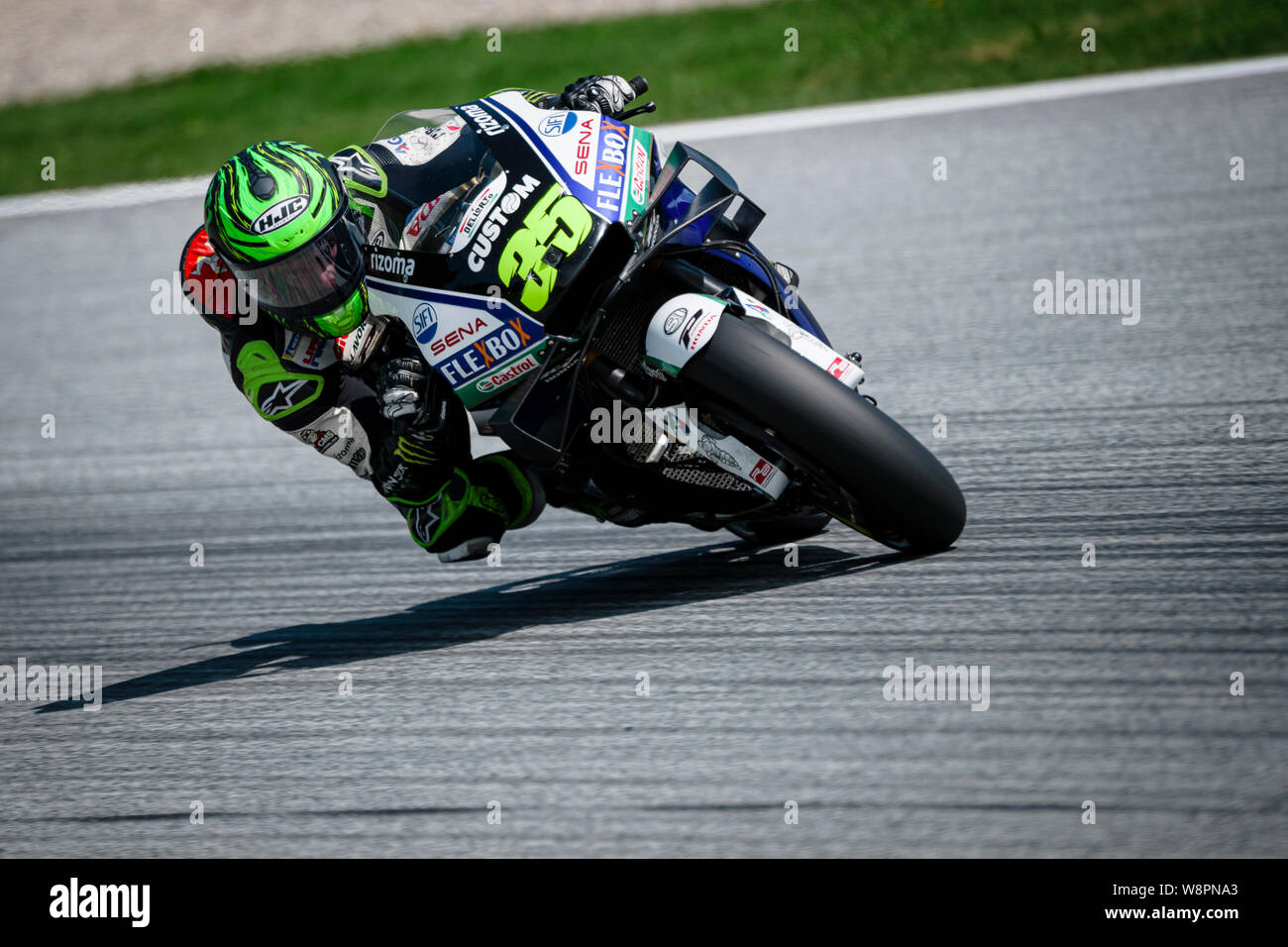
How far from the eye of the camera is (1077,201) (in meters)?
8.50

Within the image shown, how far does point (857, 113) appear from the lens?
38.1ft

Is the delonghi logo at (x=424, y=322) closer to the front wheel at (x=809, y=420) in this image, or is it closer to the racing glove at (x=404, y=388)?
the racing glove at (x=404, y=388)

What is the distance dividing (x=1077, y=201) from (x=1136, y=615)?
5.32 meters

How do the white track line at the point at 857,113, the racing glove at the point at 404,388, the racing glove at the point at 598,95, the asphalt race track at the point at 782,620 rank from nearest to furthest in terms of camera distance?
the asphalt race track at the point at 782,620 → the racing glove at the point at 404,388 → the racing glove at the point at 598,95 → the white track line at the point at 857,113

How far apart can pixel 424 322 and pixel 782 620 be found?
1286 mm

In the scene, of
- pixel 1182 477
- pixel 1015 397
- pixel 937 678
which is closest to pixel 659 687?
pixel 937 678

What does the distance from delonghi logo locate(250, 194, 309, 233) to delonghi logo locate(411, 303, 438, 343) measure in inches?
16.2

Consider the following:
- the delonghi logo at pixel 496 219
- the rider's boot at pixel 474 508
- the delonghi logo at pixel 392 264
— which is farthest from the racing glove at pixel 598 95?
the rider's boot at pixel 474 508

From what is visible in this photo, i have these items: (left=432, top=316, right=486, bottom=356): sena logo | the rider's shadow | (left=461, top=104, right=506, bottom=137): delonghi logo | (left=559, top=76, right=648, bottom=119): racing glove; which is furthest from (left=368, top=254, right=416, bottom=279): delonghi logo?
the rider's shadow

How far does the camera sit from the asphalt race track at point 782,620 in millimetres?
3104

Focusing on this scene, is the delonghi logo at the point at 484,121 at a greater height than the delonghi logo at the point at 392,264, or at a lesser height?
greater

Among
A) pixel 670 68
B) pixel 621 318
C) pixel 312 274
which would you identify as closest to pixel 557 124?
pixel 621 318

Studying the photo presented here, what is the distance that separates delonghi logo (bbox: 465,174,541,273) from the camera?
391 cm

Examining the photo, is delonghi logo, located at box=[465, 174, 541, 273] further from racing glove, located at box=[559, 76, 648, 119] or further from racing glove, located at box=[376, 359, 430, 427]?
racing glove, located at box=[559, 76, 648, 119]
